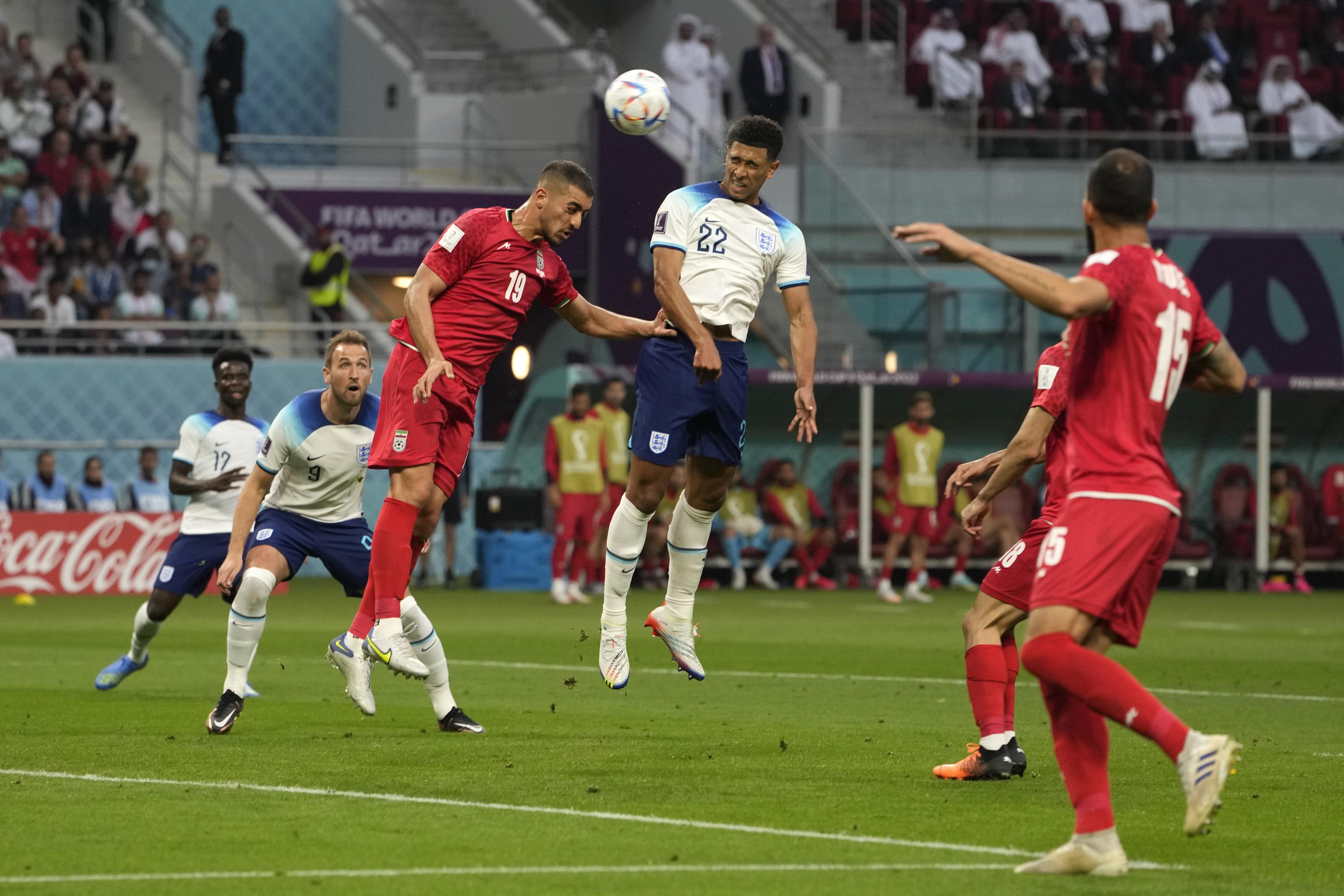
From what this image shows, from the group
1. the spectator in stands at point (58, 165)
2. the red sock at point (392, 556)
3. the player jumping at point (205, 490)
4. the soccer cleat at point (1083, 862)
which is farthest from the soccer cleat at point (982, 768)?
the spectator in stands at point (58, 165)

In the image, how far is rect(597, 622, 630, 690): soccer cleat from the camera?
31.7 ft

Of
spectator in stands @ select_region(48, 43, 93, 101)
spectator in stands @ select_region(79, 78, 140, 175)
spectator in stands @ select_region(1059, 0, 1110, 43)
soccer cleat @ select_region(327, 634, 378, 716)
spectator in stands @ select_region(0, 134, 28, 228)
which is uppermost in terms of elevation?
spectator in stands @ select_region(1059, 0, 1110, 43)

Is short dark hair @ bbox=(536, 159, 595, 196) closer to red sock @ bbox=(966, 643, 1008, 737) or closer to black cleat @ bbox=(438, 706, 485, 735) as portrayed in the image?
black cleat @ bbox=(438, 706, 485, 735)

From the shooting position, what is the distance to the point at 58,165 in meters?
26.7

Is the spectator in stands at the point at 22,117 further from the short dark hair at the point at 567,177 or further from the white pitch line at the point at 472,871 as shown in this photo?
the white pitch line at the point at 472,871

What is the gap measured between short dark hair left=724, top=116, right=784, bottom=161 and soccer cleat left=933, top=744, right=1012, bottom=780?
301cm

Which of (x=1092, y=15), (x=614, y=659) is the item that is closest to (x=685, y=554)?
(x=614, y=659)

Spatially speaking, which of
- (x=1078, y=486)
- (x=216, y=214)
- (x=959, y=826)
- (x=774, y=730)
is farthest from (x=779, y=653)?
(x=216, y=214)

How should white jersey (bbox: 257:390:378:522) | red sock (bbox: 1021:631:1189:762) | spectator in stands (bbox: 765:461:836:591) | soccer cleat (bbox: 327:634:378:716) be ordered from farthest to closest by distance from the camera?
spectator in stands (bbox: 765:461:836:591) < white jersey (bbox: 257:390:378:522) < soccer cleat (bbox: 327:634:378:716) < red sock (bbox: 1021:631:1189:762)

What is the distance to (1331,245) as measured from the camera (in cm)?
2580

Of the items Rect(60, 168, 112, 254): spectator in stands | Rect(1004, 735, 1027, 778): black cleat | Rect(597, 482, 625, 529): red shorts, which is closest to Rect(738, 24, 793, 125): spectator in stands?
Rect(597, 482, 625, 529): red shorts

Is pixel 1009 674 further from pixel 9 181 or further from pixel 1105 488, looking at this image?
pixel 9 181

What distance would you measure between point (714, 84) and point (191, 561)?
18.7m

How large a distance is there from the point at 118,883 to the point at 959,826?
2.91 meters
